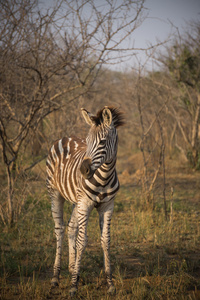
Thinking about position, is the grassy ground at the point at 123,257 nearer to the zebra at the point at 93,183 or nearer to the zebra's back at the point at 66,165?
the zebra at the point at 93,183

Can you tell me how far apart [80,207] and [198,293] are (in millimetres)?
1603

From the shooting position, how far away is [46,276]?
3889 mm

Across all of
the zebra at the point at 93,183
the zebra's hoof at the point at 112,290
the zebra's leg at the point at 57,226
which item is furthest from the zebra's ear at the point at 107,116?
the zebra's hoof at the point at 112,290

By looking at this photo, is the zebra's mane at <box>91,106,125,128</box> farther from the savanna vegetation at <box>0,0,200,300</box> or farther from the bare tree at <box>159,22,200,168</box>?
the bare tree at <box>159,22,200,168</box>

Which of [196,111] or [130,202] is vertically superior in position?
[196,111]

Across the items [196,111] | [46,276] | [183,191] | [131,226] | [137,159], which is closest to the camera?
[46,276]


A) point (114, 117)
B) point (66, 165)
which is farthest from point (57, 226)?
point (114, 117)

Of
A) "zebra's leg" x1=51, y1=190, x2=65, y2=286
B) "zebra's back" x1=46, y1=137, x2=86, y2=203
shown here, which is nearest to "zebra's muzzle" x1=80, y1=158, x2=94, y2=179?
"zebra's back" x1=46, y1=137, x2=86, y2=203

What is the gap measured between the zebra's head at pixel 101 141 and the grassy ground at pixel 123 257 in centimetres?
142

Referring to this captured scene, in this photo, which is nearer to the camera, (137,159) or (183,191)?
(183,191)

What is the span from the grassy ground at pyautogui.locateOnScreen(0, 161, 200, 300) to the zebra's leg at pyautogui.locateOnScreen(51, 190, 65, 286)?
0.41 feet

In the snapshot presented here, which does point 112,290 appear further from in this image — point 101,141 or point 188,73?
point 188,73

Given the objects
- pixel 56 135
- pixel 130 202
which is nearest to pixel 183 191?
pixel 130 202

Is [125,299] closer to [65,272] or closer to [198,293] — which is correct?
[198,293]
